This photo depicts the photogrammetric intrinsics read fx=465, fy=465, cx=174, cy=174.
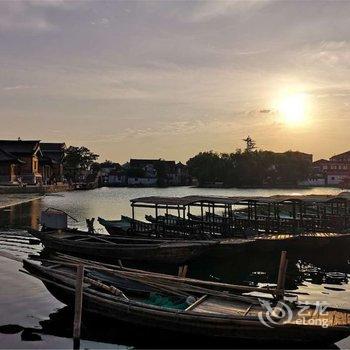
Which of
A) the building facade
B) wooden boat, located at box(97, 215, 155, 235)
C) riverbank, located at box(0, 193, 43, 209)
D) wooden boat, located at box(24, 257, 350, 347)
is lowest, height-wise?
wooden boat, located at box(24, 257, 350, 347)

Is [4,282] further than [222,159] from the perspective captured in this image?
No

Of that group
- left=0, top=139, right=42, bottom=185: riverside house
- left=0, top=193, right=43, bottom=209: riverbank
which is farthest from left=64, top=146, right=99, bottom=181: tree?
left=0, top=193, right=43, bottom=209: riverbank

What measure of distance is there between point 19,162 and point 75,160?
4078 centimetres

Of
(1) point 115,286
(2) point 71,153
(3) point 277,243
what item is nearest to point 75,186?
(2) point 71,153

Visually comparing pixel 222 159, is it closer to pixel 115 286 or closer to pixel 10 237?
pixel 10 237

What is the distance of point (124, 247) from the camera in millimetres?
21312

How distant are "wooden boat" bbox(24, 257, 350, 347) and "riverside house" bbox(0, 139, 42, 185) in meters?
63.0

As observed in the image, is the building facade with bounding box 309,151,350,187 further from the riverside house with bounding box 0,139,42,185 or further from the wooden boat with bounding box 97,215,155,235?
the wooden boat with bounding box 97,215,155,235

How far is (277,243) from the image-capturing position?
76.8 ft

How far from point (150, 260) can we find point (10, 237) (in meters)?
13.9

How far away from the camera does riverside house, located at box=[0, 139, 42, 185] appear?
73.4m

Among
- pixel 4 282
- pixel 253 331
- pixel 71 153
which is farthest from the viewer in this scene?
pixel 71 153

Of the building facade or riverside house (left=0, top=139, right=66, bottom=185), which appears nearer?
riverside house (left=0, top=139, right=66, bottom=185)

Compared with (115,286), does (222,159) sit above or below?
above
